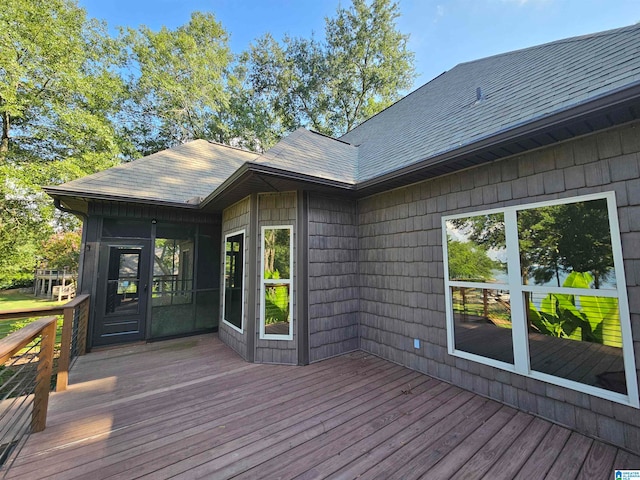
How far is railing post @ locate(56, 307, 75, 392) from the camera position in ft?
10.2

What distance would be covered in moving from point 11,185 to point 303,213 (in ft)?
29.4

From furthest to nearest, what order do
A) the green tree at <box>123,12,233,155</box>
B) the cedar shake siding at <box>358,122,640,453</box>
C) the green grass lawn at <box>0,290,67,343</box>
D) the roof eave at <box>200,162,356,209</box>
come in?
the green tree at <box>123,12,233,155</box> → the green grass lawn at <box>0,290,67,343</box> → the roof eave at <box>200,162,356,209</box> → the cedar shake siding at <box>358,122,640,453</box>

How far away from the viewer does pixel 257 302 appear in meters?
4.03

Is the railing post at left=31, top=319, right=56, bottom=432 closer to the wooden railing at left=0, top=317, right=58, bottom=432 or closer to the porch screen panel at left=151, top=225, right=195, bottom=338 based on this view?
the wooden railing at left=0, top=317, right=58, bottom=432

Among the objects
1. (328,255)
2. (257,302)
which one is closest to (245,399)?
(257,302)

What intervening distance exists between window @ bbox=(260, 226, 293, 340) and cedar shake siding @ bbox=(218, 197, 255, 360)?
0.93ft

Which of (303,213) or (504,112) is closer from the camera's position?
(504,112)

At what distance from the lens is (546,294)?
2564 mm

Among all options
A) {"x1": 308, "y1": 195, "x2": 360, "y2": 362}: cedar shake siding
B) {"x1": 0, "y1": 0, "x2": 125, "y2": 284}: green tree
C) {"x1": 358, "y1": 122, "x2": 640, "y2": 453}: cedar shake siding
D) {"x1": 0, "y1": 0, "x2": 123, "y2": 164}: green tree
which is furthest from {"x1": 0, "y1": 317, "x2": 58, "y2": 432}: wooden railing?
{"x1": 0, "y1": 0, "x2": 123, "y2": 164}: green tree

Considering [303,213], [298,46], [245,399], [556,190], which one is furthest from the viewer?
[298,46]

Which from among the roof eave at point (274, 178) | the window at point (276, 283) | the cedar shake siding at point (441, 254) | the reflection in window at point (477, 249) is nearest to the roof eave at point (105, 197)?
the roof eave at point (274, 178)

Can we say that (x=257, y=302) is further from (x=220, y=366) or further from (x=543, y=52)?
(x=543, y=52)

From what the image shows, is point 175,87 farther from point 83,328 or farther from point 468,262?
point 468,262

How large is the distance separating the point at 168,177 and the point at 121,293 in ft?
8.46
